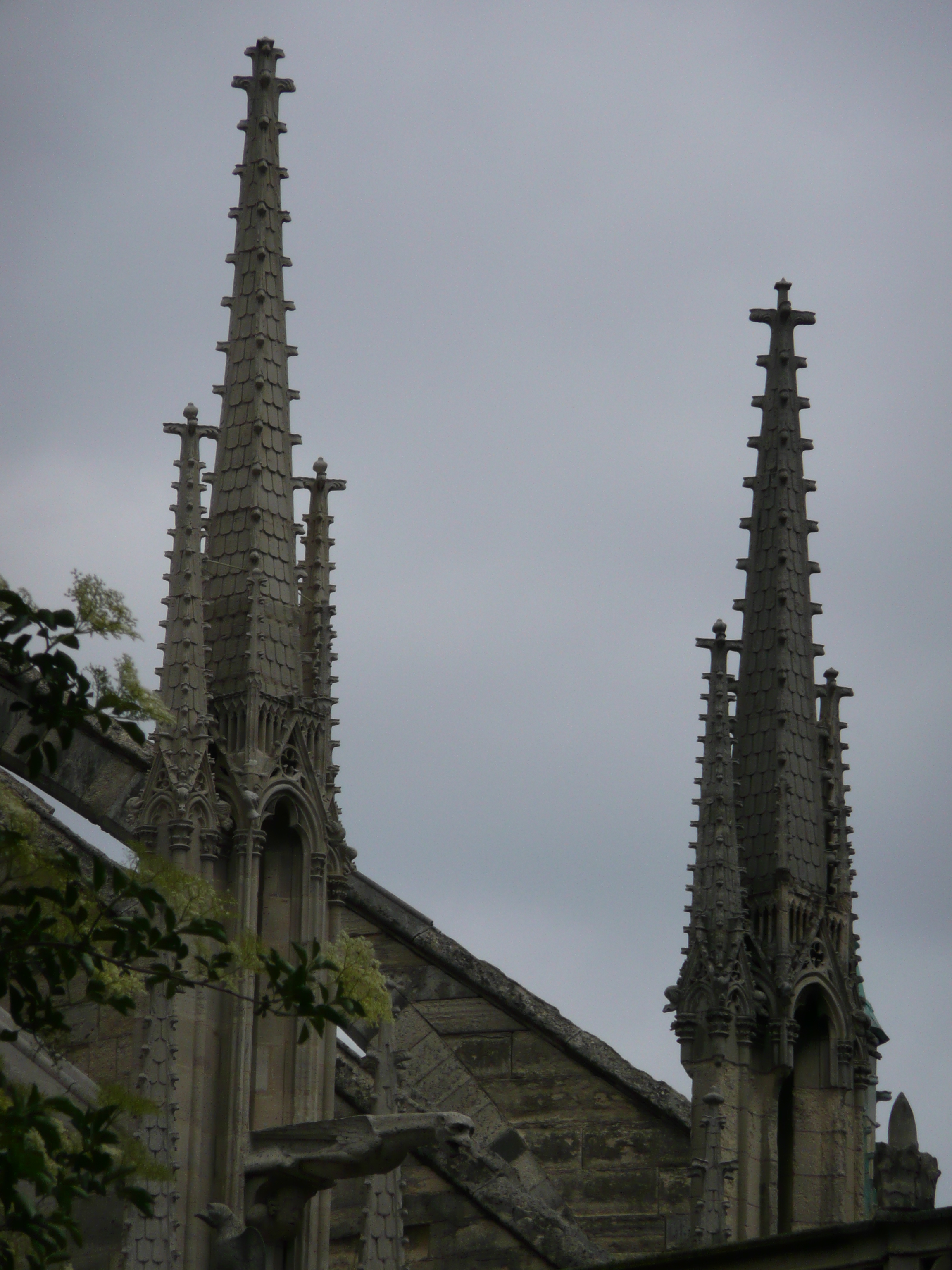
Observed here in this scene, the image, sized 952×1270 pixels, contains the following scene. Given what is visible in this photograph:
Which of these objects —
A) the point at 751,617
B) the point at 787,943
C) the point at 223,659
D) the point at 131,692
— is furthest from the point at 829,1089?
the point at 131,692

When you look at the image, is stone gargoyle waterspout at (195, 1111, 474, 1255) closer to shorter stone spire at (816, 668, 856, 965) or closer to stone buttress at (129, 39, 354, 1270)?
stone buttress at (129, 39, 354, 1270)

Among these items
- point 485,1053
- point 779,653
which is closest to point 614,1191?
point 485,1053

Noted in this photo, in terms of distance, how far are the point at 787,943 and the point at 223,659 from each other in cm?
558

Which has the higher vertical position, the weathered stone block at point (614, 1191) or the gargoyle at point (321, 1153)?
the weathered stone block at point (614, 1191)

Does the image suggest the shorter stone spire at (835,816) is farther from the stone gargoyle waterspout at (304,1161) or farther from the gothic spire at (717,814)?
the stone gargoyle waterspout at (304,1161)

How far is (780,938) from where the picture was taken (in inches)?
1209

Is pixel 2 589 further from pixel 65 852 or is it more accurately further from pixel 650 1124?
pixel 650 1124

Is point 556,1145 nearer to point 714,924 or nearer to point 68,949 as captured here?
point 714,924

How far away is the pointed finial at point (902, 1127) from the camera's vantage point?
21.0 metres

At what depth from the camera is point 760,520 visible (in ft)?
108

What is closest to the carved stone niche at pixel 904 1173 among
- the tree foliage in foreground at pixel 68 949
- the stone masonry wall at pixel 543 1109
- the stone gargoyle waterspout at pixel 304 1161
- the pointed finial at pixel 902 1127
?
the pointed finial at pixel 902 1127

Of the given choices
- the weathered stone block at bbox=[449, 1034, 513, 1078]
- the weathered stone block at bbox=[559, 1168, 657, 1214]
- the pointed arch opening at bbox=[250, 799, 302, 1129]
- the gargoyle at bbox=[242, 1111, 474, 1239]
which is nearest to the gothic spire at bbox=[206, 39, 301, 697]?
the pointed arch opening at bbox=[250, 799, 302, 1129]

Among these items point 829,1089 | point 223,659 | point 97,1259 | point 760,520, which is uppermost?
point 760,520

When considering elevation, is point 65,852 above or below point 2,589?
below
